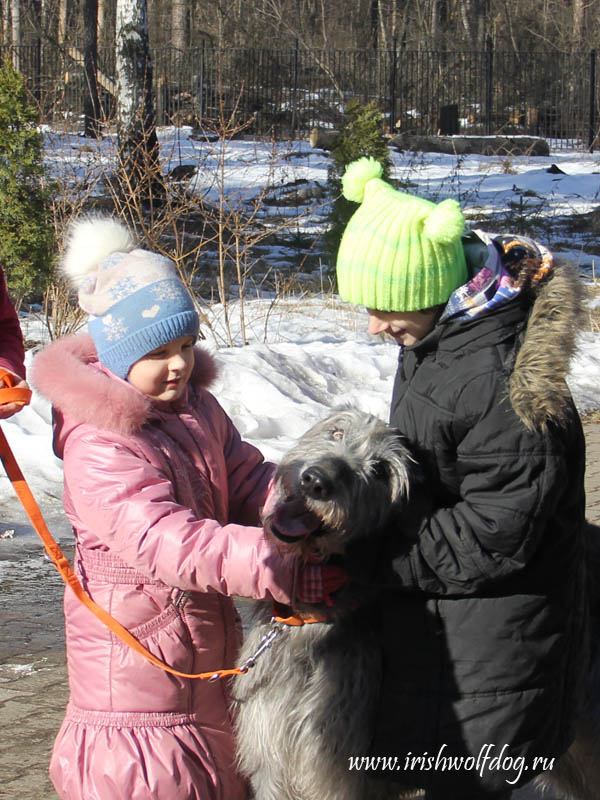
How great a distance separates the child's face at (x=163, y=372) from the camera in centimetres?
270

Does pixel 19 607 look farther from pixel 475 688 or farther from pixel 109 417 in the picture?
pixel 475 688

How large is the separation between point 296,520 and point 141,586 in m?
0.59

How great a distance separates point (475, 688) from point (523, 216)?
18689 millimetres

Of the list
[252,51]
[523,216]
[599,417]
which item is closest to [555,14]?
[252,51]

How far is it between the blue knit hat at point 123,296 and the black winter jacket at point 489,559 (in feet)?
2.19

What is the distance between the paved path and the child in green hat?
3.75 feet

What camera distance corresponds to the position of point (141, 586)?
Result: 104 inches

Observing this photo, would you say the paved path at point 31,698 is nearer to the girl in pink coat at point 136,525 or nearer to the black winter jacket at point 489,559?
the girl in pink coat at point 136,525

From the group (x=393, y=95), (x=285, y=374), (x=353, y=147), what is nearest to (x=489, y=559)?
(x=285, y=374)

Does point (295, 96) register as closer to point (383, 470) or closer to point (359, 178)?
point (359, 178)

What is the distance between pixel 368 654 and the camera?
2.51 metres

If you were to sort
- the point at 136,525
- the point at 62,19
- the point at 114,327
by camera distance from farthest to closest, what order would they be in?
the point at 62,19 < the point at 114,327 < the point at 136,525

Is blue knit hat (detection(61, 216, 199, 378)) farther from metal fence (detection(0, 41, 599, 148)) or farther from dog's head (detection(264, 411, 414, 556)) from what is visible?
metal fence (detection(0, 41, 599, 148))

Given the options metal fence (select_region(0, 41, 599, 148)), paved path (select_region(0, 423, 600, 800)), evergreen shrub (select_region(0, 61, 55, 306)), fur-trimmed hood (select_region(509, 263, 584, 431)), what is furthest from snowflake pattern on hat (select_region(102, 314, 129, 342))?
metal fence (select_region(0, 41, 599, 148))
